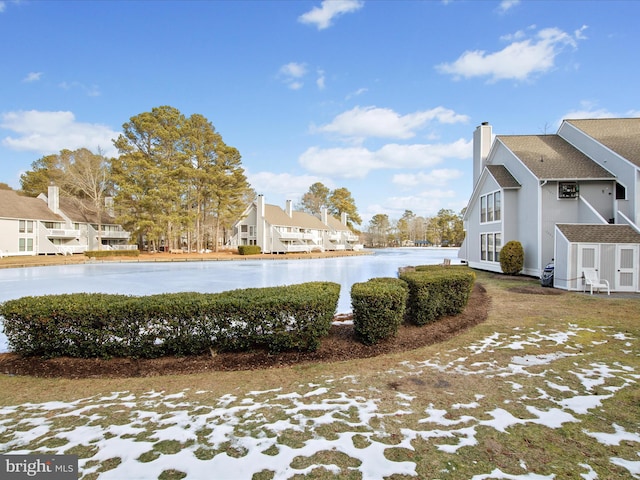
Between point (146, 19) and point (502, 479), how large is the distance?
17.2 metres

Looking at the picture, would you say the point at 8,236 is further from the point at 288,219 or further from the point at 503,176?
the point at 503,176

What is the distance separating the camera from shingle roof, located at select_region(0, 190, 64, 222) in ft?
110

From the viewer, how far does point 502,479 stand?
2.35 m

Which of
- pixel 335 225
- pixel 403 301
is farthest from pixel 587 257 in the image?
pixel 335 225

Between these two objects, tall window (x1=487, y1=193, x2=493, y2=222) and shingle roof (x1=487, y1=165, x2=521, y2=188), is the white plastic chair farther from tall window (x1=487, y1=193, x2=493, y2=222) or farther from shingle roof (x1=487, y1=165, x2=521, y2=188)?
tall window (x1=487, y1=193, x2=493, y2=222)

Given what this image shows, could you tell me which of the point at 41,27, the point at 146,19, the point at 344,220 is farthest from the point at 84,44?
the point at 344,220

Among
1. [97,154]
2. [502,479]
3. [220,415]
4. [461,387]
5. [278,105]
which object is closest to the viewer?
[502,479]

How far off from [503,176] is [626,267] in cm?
748

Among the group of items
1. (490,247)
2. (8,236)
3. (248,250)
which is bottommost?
(248,250)

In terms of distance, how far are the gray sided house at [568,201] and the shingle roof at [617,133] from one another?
3 centimetres

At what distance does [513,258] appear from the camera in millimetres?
16141

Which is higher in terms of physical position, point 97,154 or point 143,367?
point 97,154

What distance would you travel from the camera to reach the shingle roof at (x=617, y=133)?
14.7m

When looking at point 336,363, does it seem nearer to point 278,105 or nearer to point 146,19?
point 146,19
